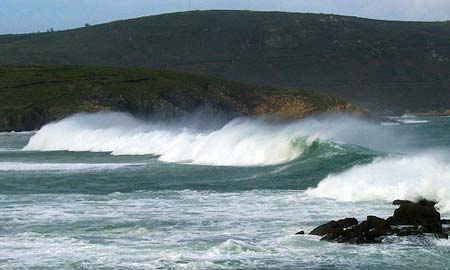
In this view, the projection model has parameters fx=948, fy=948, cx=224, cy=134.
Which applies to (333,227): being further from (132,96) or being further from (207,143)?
(132,96)

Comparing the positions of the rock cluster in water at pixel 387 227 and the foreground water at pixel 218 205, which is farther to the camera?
the rock cluster in water at pixel 387 227

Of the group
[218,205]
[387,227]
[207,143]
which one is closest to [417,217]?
[387,227]

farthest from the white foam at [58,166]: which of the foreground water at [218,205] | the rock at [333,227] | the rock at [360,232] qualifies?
the rock at [360,232]

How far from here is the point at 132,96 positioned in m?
126

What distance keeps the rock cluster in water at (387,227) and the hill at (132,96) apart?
305ft

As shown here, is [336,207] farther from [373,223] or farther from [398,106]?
[398,106]

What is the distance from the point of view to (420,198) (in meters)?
26.1

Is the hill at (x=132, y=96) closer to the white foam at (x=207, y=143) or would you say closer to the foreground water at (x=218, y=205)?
the white foam at (x=207, y=143)

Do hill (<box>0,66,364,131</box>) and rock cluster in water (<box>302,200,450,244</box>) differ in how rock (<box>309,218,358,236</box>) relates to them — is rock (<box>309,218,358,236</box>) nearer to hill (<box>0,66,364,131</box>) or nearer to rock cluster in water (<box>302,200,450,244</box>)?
rock cluster in water (<box>302,200,450,244</box>)

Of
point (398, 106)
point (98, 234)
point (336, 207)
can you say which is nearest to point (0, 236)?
point (98, 234)

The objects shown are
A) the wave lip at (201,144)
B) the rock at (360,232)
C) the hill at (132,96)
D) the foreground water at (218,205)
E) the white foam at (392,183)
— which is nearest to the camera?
the foreground water at (218,205)

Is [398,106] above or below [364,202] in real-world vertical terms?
above

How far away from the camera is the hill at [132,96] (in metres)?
115

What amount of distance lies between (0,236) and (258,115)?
108341 millimetres
